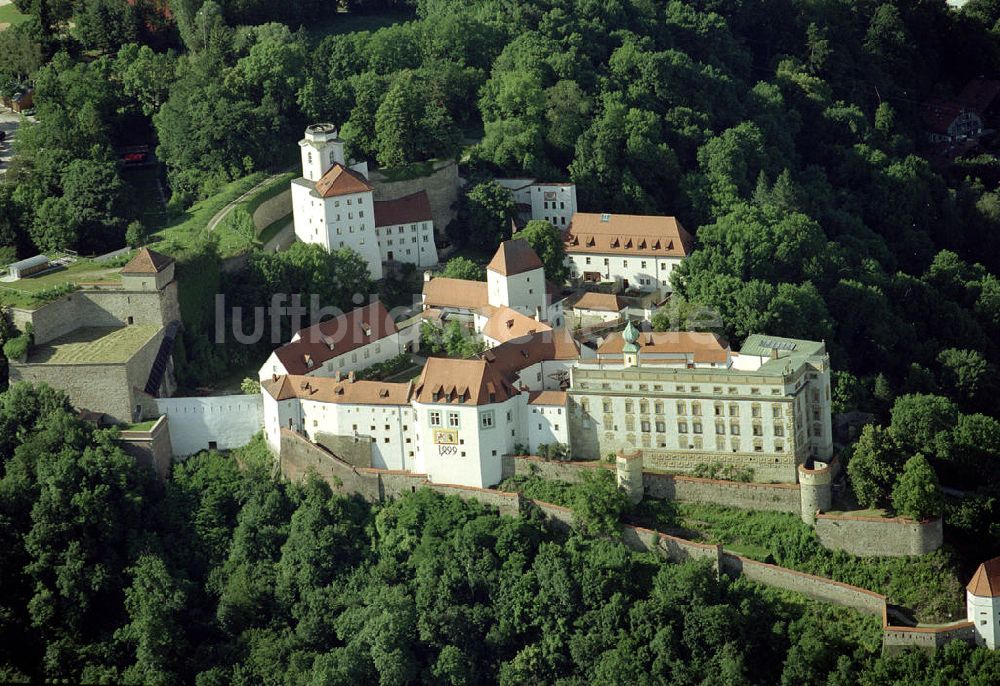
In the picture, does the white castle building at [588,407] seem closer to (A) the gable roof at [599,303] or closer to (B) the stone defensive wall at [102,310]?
(A) the gable roof at [599,303]

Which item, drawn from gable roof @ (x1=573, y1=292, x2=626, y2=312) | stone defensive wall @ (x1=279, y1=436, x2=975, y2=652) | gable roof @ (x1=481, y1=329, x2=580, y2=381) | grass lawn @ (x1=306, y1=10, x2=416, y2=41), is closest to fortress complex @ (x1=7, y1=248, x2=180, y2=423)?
stone defensive wall @ (x1=279, y1=436, x2=975, y2=652)

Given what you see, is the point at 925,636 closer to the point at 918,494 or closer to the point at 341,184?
the point at 918,494

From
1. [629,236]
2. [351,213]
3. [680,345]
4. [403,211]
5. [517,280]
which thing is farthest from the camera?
[403,211]

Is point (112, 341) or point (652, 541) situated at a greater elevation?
point (112, 341)

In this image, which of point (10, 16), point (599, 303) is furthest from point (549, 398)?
point (10, 16)

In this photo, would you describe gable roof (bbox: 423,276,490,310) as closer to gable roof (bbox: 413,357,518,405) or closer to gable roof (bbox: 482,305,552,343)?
gable roof (bbox: 482,305,552,343)

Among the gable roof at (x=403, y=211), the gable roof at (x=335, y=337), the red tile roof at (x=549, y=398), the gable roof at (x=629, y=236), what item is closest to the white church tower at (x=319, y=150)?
the gable roof at (x=403, y=211)

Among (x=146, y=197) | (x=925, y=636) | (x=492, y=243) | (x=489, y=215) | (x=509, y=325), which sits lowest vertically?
(x=925, y=636)
